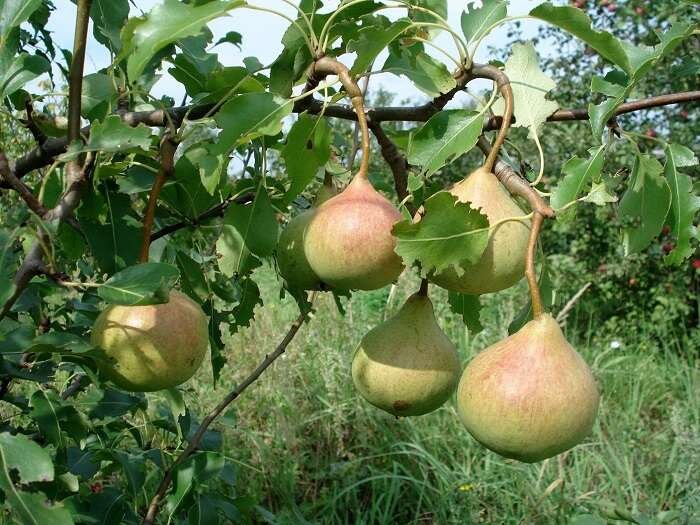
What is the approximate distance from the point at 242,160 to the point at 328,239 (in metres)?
0.74

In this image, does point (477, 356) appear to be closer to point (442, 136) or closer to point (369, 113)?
point (442, 136)

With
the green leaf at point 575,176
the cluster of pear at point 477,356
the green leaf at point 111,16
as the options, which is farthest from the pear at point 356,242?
the green leaf at point 111,16

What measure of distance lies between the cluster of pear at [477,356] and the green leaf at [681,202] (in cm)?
35

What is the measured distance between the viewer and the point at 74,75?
99 cm

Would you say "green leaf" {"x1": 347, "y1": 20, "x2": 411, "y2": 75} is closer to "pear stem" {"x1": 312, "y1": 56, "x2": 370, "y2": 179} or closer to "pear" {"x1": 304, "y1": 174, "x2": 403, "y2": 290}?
"pear stem" {"x1": 312, "y1": 56, "x2": 370, "y2": 179}

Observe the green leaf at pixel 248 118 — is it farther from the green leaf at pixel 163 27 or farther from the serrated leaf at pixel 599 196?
the serrated leaf at pixel 599 196

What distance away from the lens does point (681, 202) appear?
1156 millimetres

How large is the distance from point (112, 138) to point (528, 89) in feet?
2.06

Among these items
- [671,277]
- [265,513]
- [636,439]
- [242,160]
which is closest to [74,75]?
[242,160]

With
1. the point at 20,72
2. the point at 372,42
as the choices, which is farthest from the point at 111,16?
the point at 372,42

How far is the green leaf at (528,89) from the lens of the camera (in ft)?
3.78

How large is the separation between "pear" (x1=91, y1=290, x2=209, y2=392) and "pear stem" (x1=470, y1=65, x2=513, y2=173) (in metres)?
0.43

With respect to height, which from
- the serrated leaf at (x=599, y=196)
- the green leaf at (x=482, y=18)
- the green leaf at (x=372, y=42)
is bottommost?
the serrated leaf at (x=599, y=196)

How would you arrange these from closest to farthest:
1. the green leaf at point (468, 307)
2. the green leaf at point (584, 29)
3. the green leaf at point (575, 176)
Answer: the green leaf at point (584, 29) → the green leaf at point (575, 176) → the green leaf at point (468, 307)
